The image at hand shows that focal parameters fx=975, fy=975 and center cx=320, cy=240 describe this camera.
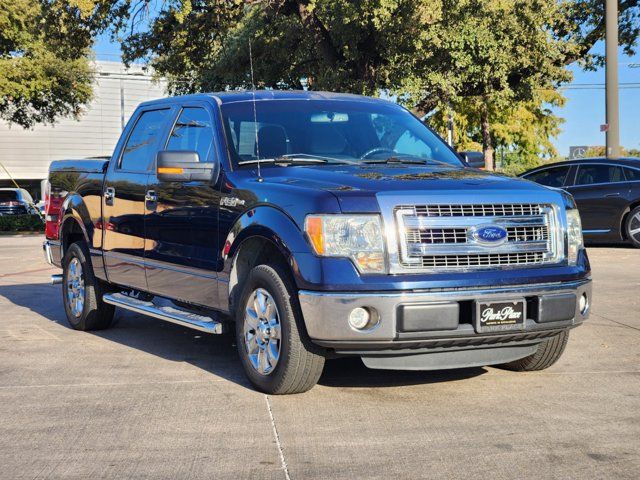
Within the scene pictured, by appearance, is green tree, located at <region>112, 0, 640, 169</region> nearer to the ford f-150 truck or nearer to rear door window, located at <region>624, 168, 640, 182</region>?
rear door window, located at <region>624, 168, 640, 182</region>

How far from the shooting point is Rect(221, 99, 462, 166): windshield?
6617mm

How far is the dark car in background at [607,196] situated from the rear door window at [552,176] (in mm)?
55

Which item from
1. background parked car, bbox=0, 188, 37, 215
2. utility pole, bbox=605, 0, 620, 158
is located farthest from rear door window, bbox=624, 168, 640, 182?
background parked car, bbox=0, 188, 37, 215

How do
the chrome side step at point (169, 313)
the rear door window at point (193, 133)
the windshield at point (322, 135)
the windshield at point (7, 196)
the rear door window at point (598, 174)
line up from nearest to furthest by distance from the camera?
the chrome side step at point (169, 313)
the windshield at point (322, 135)
the rear door window at point (193, 133)
the rear door window at point (598, 174)
the windshield at point (7, 196)

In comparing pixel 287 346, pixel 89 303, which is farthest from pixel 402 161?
pixel 89 303

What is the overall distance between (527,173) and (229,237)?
11.9 metres

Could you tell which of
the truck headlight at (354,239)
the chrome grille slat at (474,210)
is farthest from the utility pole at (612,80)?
the truck headlight at (354,239)

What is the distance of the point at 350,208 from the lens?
5.39 m

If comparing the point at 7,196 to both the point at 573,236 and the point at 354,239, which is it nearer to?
the point at 573,236

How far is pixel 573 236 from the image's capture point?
6090mm

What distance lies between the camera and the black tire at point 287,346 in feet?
18.3

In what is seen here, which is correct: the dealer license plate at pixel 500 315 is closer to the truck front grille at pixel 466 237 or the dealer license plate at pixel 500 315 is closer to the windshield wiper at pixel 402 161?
the truck front grille at pixel 466 237

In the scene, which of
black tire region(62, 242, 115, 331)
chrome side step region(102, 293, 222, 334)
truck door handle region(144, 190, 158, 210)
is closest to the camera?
chrome side step region(102, 293, 222, 334)

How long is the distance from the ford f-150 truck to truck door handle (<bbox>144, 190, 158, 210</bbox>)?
0.02m
